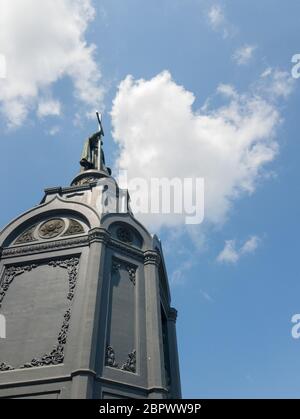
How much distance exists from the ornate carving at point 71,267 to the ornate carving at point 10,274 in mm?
1180

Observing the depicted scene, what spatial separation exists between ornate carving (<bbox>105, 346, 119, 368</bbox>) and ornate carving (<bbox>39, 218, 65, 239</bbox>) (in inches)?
270

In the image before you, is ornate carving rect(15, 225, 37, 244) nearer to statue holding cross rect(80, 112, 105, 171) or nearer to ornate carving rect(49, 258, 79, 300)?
ornate carving rect(49, 258, 79, 300)

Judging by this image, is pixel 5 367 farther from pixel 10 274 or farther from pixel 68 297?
pixel 10 274

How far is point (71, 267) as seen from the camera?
1728cm

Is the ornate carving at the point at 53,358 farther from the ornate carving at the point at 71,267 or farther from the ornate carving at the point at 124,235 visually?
the ornate carving at the point at 124,235

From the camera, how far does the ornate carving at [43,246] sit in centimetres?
1822

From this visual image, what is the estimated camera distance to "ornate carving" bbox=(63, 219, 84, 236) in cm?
1908

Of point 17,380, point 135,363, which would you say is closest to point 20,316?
point 17,380

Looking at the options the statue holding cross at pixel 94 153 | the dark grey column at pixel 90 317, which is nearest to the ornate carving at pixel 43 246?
the dark grey column at pixel 90 317

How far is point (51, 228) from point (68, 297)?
4.87 m

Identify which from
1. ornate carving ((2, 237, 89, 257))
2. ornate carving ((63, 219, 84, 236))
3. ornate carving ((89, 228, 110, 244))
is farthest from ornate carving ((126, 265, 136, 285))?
ornate carving ((63, 219, 84, 236))

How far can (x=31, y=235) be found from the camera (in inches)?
775
